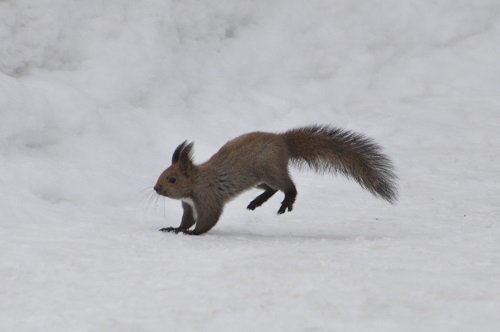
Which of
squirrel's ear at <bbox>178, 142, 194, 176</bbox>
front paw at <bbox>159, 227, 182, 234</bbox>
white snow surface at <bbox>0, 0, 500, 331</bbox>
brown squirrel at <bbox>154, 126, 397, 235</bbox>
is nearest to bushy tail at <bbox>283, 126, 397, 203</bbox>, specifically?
brown squirrel at <bbox>154, 126, 397, 235</bbox>

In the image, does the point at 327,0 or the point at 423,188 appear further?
the point at 327,0

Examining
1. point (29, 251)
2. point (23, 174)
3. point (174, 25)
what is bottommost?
point (29, 251)

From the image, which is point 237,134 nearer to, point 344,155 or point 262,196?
point 262,196

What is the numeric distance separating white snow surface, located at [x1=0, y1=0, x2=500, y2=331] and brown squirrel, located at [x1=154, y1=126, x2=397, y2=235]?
0.33 meters

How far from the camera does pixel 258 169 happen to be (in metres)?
6.84

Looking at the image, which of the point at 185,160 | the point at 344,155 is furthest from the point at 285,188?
the point at 185,160

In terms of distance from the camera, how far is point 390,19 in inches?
501

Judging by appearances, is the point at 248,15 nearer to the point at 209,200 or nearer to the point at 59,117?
the point at 59,117

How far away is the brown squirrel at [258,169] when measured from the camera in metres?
6.80

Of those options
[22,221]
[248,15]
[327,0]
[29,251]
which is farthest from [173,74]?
[29,251]

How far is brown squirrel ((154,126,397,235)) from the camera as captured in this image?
680 cm

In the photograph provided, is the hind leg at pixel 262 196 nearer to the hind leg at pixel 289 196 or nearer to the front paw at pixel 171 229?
the hind leg at pixel 289 196

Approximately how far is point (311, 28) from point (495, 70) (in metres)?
2.68

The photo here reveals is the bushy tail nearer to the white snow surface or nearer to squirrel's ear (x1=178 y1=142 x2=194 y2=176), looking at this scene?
the white snow surface
